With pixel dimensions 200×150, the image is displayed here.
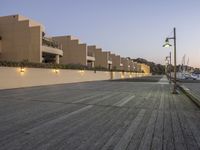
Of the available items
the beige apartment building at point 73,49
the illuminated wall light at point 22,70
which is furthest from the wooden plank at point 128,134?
the beige apartment building at point 73,49

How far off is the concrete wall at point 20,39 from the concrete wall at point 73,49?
640 inches

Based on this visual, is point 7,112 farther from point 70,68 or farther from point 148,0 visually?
point 70,68

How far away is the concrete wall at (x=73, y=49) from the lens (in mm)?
48375

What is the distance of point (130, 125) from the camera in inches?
274

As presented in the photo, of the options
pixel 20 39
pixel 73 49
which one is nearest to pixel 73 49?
pixel 73 49

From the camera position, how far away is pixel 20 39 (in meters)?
32.2

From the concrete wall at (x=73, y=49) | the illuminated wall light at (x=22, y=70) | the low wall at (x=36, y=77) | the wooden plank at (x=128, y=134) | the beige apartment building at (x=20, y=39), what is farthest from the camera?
the concrete wall at (x=73, y=49)

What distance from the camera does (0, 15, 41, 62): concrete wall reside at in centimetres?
3191

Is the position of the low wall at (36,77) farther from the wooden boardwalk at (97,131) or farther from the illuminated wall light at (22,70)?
the wooden boardwalk at (97,131)

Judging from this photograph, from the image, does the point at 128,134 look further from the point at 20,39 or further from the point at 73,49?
the point at 73,49

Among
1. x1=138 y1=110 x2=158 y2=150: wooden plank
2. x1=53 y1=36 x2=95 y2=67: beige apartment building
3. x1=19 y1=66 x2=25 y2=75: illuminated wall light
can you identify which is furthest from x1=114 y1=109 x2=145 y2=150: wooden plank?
x1=53 y1=36 x2=95 y2=67: beige apartment building

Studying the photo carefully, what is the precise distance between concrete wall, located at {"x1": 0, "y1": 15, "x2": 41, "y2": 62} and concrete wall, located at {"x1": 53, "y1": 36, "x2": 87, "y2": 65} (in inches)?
640

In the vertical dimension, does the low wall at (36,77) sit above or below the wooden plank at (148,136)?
above

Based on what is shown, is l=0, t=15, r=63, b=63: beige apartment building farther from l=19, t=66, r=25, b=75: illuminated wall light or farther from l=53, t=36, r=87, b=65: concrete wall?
l=53, t=36, r=87, b=65: concrete wall
